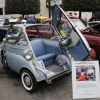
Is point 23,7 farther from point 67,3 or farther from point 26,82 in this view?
point 26,82

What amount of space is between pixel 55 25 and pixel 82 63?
1.55 meters

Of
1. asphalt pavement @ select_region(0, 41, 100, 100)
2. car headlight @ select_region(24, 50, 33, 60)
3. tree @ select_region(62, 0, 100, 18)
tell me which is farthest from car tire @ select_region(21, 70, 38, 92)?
tree @ select_region(62, 0, 100, 18)

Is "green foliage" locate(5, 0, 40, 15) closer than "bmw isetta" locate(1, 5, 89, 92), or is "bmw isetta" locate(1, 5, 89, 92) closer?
"bmw isetta" locate(1, 5, 89, 92)

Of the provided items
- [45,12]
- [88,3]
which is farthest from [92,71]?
[45,12]

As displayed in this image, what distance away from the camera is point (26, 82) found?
3900 millimetres

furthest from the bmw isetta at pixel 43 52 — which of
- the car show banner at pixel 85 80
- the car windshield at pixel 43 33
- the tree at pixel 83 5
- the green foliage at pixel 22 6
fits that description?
the green foliage at pixel 22 6

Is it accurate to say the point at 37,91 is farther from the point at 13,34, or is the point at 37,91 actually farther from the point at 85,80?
the point at 13,34

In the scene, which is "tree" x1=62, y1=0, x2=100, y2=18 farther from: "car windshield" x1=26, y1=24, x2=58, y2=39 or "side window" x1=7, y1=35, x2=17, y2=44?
"side window" x1=7, y1=35, x2=17, y2=44

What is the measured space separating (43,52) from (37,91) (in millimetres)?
1231

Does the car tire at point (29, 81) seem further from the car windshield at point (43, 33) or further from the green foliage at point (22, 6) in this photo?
the green foliage at point (22, 6)

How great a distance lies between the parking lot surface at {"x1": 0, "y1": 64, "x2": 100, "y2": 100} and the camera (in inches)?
144

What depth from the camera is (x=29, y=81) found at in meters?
3.81

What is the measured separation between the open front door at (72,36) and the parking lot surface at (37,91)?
87cm

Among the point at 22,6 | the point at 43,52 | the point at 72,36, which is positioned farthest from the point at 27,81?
the point at 22,6
